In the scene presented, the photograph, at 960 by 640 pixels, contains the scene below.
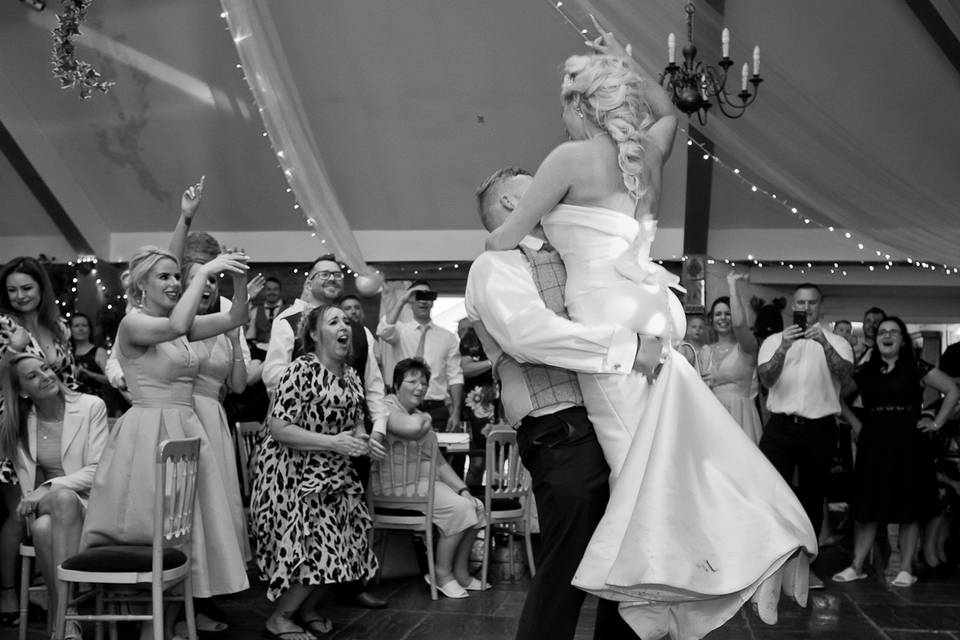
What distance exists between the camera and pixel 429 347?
712cm

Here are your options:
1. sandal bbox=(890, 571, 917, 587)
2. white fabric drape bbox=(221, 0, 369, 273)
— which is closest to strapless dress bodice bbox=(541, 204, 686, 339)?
sandal bbox=(890, 571, 917, 587)

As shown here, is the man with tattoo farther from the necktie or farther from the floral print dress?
the necktie

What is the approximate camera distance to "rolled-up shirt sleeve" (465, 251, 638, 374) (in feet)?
6.24

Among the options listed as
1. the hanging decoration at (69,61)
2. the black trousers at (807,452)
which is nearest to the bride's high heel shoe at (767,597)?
the black trousers at (807,452)

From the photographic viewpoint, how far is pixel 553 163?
77.7 inches

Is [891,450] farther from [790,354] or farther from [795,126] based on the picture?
[795,126]

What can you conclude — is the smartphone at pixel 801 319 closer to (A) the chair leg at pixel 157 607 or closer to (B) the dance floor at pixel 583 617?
(B) the dance floor at pixel 583 617

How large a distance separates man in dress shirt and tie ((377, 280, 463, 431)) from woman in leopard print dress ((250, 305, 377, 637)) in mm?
2763

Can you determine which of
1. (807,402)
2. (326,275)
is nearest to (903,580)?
(807,402)

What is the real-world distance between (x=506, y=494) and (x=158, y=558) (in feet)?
7.42

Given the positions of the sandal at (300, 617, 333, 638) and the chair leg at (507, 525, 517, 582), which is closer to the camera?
the sandal at (300, 617, 333, 638)

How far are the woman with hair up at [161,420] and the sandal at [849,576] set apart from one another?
319 cm

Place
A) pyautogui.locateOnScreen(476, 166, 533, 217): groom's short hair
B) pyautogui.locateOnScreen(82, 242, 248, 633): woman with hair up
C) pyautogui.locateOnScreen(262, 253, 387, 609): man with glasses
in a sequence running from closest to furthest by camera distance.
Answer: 1. pyautogui.locateOnScreen(476, 166, 533, 217): groom's short hair
2. pyautogui.locateOnScreen(82, 242, 248, 633): woman with hair up
3. pyautogui.locateOnScreen(262, 253, 387, 609): man with glasses

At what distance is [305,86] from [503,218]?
7.35 metres
